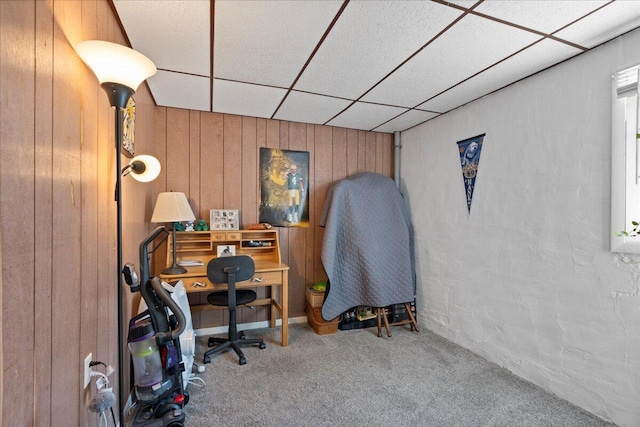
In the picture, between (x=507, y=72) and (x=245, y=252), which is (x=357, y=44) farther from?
(x=245, y=252)

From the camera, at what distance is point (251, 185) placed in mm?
3123

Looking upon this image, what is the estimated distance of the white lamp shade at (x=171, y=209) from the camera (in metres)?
2.40

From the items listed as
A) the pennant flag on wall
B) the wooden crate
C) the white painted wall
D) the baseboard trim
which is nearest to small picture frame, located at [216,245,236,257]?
the baseboard trim

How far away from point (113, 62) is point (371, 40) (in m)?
1.28

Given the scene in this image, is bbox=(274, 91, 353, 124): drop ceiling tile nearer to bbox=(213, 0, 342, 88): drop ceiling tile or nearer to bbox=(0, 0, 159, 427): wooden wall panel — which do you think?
bbox=(213, 0, 342, 88): drop ceiling tile

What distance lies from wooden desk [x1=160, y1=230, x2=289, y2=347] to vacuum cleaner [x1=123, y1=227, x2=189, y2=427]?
865 millimetres

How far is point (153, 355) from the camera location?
154 centimetres

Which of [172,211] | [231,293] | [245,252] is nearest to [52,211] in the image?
[172,211]

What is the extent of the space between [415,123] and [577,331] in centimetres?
226

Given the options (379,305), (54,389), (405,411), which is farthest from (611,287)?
(54,389)

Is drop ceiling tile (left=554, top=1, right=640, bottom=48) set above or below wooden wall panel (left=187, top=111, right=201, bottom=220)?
above

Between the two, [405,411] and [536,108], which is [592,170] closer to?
[536,108]

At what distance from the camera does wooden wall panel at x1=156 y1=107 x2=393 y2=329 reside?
295 centimetres

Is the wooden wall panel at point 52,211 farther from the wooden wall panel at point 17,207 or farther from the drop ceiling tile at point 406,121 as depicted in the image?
the drop ceiling tile at point 406,121
